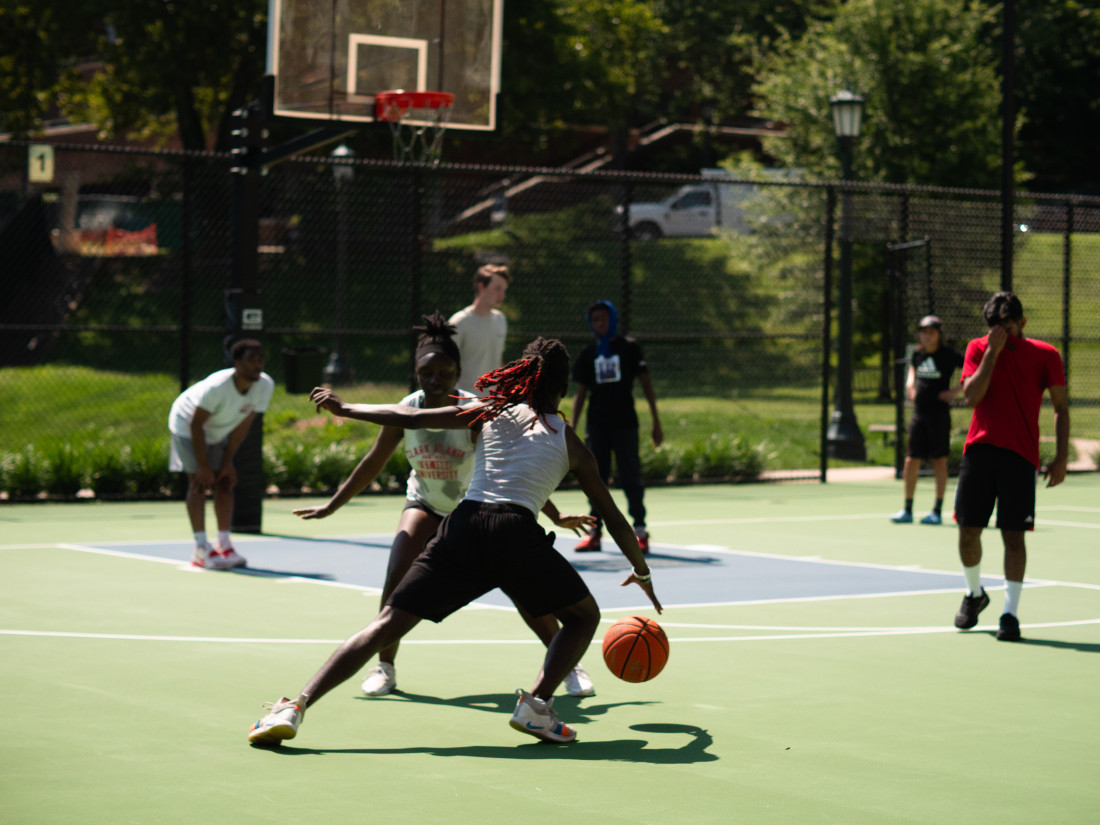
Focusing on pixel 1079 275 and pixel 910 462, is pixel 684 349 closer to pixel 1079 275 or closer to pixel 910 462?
pixel 1079 275

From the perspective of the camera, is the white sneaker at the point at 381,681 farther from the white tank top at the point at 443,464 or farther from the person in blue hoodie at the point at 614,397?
the person in blue hoodie at the point at 614,397

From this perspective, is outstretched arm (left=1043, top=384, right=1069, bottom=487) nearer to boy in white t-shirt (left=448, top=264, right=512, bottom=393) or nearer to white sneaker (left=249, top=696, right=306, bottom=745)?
boy in white t-shirt (left=448, top=264, right=512, bottom=393)

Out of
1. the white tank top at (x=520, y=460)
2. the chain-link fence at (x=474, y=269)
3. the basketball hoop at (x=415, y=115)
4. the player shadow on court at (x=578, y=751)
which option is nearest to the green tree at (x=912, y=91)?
the chain-link fence at (x=474, y=269)

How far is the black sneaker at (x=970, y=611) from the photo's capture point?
9.02 m

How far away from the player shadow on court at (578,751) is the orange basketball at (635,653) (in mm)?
330

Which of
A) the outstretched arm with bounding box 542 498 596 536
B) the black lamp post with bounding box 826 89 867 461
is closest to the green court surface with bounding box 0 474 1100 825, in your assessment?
the outstretched arm with bounding box 542 498 596 536

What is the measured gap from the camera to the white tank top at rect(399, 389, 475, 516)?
7418 millimetres

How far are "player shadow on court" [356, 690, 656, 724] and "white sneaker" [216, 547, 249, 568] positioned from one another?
445 cm

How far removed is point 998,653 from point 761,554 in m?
4.35

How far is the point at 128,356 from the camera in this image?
26531 millimetres

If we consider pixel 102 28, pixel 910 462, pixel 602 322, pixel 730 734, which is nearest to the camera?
pixel 730 734

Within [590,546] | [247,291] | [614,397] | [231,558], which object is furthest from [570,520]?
[247,291]

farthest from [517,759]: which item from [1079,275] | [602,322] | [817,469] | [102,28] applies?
[1079,275]

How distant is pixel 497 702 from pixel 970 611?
3.46m
